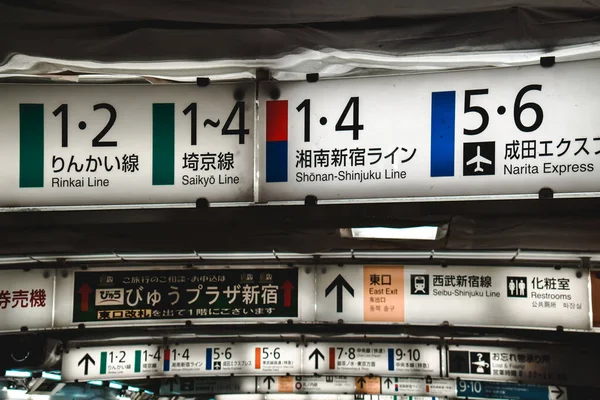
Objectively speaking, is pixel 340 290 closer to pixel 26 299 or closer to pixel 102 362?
pixel 26 299

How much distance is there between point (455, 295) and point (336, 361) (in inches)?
148

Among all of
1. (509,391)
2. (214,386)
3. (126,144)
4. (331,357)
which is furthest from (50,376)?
(126,144)

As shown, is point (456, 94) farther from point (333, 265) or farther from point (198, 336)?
point (198, 336)

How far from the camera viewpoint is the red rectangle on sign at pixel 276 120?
4324 mm

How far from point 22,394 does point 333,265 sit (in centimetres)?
813

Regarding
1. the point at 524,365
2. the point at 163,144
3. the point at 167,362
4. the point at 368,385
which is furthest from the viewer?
the point at 368,385

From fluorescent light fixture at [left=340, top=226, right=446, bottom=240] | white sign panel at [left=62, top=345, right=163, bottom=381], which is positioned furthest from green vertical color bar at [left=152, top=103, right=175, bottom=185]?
white sign panel at [left=62, top=345, right=163, bottom=381]

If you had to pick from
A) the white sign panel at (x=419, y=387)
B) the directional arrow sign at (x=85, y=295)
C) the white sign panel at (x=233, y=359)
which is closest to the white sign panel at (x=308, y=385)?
the white sign panel at (x=419, y=387)

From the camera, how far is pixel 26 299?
8.34 metres

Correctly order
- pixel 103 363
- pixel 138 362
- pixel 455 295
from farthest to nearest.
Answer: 1. pixel 138 362
2. pixel 103 363
3. pixel 455 295

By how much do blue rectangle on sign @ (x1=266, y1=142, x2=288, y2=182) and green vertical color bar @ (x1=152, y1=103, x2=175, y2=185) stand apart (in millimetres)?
617

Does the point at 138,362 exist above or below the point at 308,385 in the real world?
above

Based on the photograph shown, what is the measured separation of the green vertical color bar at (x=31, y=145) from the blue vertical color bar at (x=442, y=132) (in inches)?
96.7

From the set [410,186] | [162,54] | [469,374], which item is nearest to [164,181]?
[162,54]
